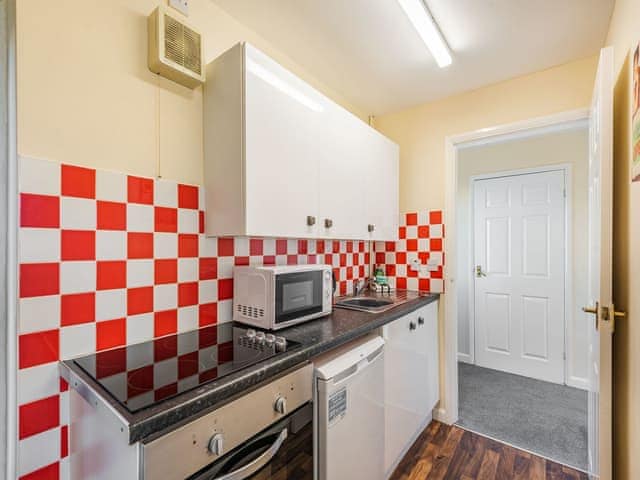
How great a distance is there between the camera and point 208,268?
4.64 ft

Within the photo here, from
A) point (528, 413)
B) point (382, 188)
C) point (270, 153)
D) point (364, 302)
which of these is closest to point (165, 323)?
point (270, 153)

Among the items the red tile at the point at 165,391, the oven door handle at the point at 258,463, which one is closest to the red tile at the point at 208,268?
the red tile at the point at 165,391

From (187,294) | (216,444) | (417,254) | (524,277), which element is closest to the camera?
(216,444)

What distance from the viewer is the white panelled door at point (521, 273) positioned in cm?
286

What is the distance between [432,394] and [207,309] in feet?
5.48

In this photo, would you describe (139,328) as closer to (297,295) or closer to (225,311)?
(225,311)

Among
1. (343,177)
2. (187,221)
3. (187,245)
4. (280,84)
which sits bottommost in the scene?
(187,245)

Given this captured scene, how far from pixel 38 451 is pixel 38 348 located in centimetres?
31

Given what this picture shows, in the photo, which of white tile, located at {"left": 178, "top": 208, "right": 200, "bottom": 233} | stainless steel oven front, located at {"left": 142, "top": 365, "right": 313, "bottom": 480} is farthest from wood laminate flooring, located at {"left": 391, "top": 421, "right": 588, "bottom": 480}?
white tile, located at {"left": 178, "top": 208, "right": 200, "bottom": 233}

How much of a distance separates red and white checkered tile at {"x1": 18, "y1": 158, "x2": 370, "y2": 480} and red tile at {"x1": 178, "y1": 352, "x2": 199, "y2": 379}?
1.7 inches

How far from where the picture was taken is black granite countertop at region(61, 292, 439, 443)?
0.69 m

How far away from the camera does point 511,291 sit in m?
3.06

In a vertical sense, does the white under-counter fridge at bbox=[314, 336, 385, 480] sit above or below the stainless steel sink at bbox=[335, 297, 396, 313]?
below

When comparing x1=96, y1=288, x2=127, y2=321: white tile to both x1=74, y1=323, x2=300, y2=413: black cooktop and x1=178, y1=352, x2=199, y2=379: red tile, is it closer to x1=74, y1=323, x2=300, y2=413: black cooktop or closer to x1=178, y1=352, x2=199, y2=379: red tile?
x1=74, y1=323, x2=300, y2=413: black cooktop
